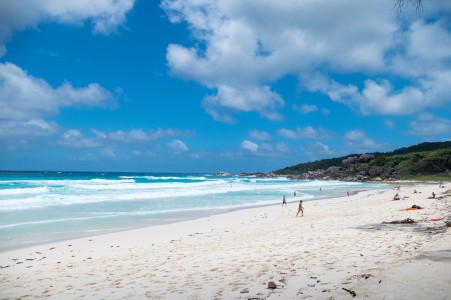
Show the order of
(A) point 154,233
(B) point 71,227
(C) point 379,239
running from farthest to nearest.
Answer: (B) point 71,227 < (A) point 154,233 < (C) point 379,239

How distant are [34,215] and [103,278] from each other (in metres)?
14.9

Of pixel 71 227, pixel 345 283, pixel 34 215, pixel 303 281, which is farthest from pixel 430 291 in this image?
pixel 34 215

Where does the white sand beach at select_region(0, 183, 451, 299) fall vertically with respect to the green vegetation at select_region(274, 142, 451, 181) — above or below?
below

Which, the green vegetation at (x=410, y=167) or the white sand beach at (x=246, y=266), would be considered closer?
the white sand beach at (x=246, y=266)

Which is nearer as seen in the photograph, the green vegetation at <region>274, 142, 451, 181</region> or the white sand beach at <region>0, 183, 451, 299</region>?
the white sand beach at <region>0, 183, 451, 299</region>

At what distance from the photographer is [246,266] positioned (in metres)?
7.54

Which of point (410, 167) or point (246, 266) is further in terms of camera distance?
point (410, 167)

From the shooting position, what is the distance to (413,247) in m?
8.12

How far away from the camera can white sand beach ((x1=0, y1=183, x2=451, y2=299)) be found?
5.56 metres

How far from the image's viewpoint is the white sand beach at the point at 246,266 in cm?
556

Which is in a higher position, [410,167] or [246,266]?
[410,167]

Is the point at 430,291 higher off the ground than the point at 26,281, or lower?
higher

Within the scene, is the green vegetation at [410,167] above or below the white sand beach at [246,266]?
above

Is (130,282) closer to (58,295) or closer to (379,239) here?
(58,295)
